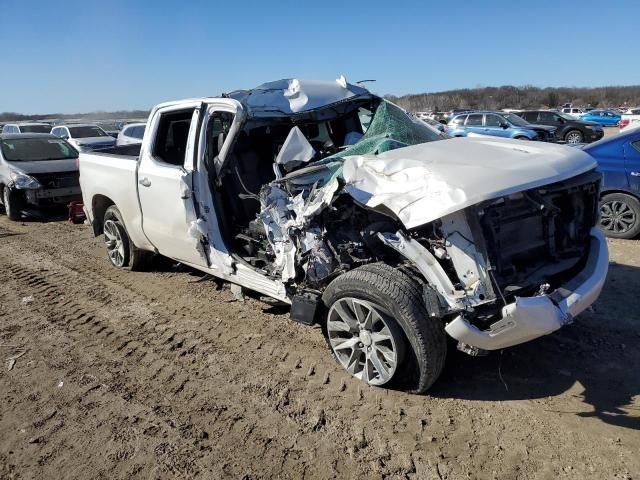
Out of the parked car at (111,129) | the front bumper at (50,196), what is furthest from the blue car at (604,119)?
the front bumper at (50,196)

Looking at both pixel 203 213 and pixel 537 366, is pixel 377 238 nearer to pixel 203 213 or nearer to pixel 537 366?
pixel 537 366

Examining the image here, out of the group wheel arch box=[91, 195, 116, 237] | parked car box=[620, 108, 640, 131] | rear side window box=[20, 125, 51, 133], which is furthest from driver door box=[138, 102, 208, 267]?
rear side window box=[20, 125, 51, 133]

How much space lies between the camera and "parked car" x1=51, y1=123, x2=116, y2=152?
1750cm

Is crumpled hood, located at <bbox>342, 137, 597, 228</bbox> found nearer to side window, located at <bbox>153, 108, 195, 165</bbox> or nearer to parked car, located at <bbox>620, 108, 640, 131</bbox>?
side window, located at <bbox>153, 108, 195, 165</bbox>

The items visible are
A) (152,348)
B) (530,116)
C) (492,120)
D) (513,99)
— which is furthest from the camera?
(513,99)

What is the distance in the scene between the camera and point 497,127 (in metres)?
20.4

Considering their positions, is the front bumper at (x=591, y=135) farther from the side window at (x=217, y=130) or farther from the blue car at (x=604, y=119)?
the side window at (x=217, y=130)

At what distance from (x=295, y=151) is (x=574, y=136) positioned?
894 inches

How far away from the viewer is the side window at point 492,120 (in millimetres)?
20642

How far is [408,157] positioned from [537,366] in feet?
5.81

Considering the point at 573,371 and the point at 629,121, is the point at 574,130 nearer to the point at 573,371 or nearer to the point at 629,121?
the point at 629,121

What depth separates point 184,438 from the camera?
301cm

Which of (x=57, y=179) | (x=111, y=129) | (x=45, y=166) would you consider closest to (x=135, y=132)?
(x=45, y=166)

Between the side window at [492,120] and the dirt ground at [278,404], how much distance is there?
17011 millimetres
